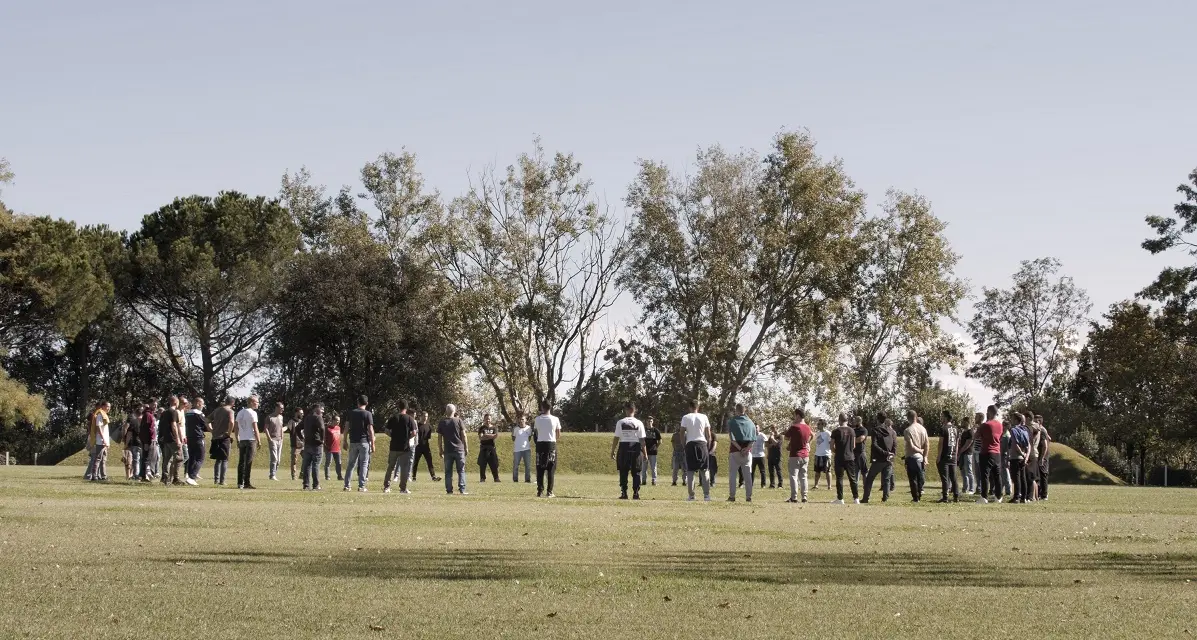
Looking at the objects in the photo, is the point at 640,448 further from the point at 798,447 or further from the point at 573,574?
the point at 573,574

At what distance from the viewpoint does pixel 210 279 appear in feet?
216

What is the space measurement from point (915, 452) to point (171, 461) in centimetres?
1495

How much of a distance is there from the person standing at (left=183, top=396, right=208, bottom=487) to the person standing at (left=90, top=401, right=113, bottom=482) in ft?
9.55

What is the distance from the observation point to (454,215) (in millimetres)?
63156

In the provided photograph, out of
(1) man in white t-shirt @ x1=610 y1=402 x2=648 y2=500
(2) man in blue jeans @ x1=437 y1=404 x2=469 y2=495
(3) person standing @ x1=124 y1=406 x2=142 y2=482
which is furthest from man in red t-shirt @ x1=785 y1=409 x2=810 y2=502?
(3) person standing @ x1=124 y1=406 x2=142 y2=482

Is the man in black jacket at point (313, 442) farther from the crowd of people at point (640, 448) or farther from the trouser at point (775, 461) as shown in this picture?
the trouser at point (775, 461)

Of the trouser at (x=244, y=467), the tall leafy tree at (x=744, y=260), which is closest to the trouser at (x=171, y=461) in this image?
the trouser at (x=244, y=467)

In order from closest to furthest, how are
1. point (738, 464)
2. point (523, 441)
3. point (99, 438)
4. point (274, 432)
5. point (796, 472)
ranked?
point (738, 464) → point (796, 472) → point (99, 438) → point (274, 432) → point (523, 441)

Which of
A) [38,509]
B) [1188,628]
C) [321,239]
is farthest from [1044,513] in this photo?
[321,239]

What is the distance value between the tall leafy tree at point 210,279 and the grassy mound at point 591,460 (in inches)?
574

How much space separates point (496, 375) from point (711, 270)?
1172 cm

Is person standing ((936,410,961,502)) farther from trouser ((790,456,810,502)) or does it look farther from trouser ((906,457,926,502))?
trouser ((790,456,810,502))

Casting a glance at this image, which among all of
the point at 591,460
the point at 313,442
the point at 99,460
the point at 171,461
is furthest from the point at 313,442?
the point at 591,460

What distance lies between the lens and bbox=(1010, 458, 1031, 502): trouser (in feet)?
86.6
